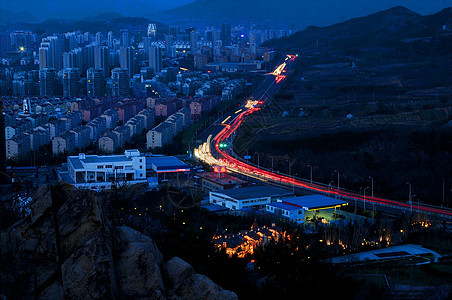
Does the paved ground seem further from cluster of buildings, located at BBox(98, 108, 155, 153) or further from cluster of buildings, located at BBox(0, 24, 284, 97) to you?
cluster of buildings, located at BBox(0, 24, 284, 97)

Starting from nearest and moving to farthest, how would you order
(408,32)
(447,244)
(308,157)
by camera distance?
1. (447,244)
2. (308,157)
3. (408,32)

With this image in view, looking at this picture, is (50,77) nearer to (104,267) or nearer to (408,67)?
(408,67)

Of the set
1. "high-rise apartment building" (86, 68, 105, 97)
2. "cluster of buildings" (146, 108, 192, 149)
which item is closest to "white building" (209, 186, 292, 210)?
Answer: "cluster of buildings" (146, 108, 192, 149)

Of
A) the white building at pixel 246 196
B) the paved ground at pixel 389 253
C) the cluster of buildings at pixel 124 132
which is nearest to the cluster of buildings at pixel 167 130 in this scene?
Result: the cluster of buildings at pixel 124 132

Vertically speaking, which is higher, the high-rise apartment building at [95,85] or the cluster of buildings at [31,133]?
the high-rise apartment building at [95,85]

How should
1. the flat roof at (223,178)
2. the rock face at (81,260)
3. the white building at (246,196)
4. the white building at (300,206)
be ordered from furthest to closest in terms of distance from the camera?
the flat roof at (223,178) → the white building at (246,196) → the white building at (300,206) → the rock face at (81,260)

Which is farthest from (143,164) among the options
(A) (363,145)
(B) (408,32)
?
(B) (408,32)

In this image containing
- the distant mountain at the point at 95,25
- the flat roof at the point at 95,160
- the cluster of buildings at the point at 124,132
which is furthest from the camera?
the distant mountain at the point at 95,25

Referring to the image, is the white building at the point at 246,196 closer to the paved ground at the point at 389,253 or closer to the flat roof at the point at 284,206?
the flat roof at the point at 284,206
